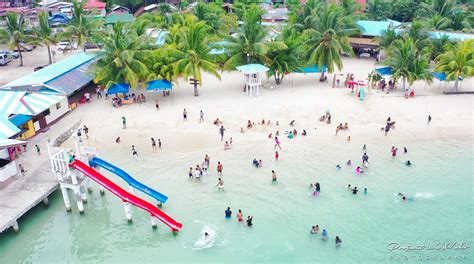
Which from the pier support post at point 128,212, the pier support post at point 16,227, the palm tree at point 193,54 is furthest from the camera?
the palm tree at point 193,54

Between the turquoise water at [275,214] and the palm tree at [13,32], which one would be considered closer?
the turquoise water at [275,214]

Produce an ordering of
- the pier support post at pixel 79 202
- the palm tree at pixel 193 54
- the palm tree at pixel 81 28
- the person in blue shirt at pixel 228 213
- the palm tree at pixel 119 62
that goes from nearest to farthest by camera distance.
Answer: the person in blue shirt at pixel 228 213 < the pier support post at pixel 79 202 < the palm tree at pixel 119 62 < the palm tree at pixel 193 54 < the palm tree at pixel 81 28

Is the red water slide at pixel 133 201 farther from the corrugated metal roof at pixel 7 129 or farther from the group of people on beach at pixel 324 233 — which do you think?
the group of people on beach at pixel 324 233

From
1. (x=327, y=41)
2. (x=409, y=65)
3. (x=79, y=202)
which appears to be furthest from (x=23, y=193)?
(x=409, y=65)

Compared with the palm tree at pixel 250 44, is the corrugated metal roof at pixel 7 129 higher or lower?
lower

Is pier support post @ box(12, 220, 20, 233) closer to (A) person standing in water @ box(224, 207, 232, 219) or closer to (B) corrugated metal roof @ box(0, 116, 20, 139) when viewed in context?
(B) corrugated metal roof @ box(0, 116, 20, 139)

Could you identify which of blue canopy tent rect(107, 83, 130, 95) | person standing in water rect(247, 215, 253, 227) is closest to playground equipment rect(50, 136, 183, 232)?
person standing in water rect(247, 215, 253, 227)

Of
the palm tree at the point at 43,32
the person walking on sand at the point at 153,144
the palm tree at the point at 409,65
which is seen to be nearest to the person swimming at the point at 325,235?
the person walking on sand at the point at 153,144
